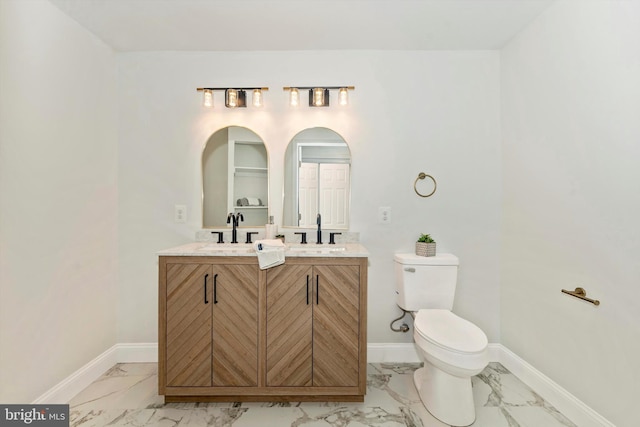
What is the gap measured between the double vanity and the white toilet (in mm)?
390

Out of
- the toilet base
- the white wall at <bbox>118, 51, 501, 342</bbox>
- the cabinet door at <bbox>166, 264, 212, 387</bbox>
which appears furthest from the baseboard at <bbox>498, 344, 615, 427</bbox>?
the cabinet door at <bbox>166, 264, 212, 387</bbox>

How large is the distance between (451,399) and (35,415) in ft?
7.41

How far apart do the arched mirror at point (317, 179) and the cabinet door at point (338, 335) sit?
25.6 inches

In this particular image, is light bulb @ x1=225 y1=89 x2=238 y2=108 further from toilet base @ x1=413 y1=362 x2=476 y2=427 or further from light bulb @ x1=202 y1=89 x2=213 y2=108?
toilet base @ x1=413 y1=362 x2=476 y2=427

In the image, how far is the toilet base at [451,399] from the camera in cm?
Answer: 154

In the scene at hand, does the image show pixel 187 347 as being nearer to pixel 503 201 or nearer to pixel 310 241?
pixel 310 241

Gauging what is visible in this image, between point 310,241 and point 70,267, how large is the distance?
5.20 feet

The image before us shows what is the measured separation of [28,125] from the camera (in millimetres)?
1535

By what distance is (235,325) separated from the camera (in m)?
1.68

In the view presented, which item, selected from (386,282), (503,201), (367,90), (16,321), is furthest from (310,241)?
(16,321)

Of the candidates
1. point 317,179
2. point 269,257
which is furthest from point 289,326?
point 317,179

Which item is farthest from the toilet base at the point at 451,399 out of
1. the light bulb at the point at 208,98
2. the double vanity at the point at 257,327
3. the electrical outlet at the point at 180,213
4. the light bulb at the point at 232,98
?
the light bulb at the point at 208,98

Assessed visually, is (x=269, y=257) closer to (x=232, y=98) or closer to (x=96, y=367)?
(x=232, y=98)

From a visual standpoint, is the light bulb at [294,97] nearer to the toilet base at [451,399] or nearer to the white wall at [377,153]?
the white wall at [377,153]
